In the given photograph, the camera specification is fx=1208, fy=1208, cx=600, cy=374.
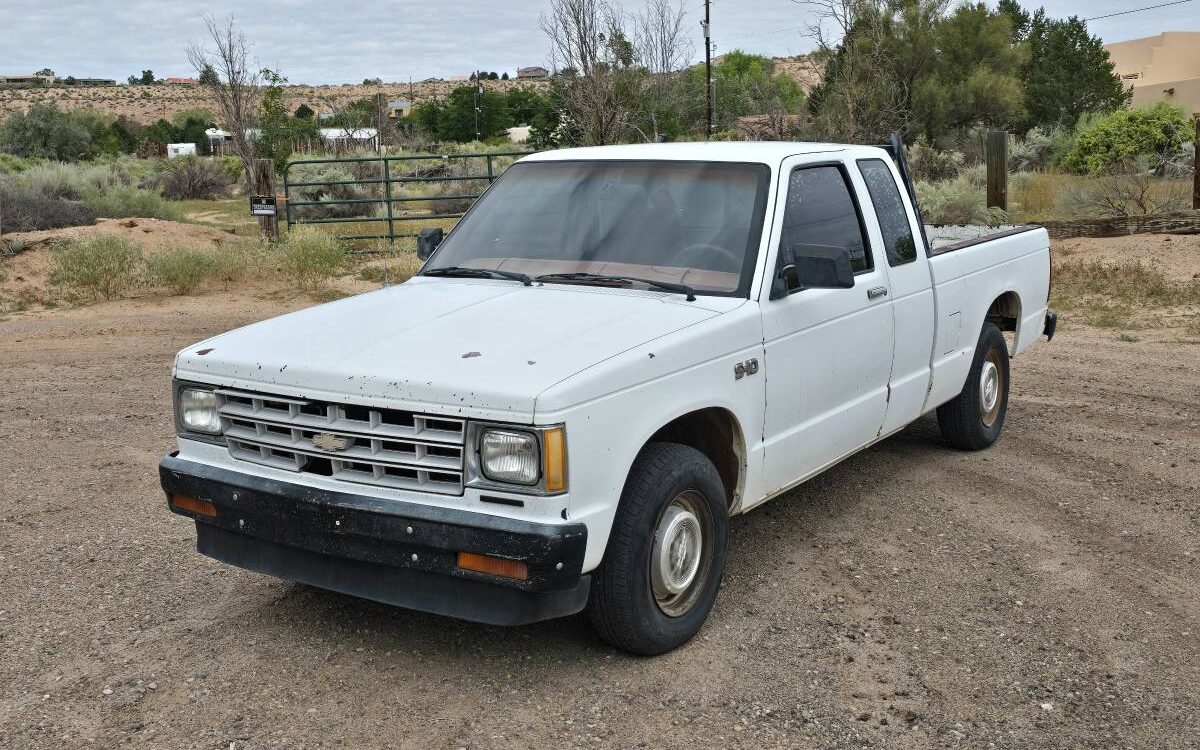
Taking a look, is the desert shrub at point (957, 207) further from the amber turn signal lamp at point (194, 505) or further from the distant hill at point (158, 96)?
the distant hill at point (158, 96)

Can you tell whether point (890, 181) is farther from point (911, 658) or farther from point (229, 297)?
point (229, 297)

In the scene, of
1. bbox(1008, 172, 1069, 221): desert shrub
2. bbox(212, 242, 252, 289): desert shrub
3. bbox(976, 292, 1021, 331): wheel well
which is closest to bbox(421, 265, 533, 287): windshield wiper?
bbox(976, 292, 1021, 331): wheel well

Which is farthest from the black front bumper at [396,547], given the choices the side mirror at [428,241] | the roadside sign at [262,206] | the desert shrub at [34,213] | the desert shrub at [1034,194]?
the desert shrub at [34,213]

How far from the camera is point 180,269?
50.4ft

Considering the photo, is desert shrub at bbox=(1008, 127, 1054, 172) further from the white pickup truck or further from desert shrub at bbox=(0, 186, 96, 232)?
Answer: the white pickup truck

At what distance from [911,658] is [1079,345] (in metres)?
7.24

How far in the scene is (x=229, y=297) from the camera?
15.2 metres

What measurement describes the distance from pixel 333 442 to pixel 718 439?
1568mm

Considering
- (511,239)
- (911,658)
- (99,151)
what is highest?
(99,151)

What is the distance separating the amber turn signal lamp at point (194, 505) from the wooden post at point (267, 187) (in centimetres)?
1493

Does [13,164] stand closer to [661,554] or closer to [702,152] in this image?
[702,152]

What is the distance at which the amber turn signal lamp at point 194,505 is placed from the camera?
443 centimetres

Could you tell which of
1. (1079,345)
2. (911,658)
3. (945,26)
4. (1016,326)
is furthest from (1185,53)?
(911,658)

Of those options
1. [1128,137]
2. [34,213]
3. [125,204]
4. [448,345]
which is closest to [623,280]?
[448,345]
